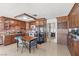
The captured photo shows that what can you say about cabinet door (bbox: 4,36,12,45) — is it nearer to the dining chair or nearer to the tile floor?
the tile floor

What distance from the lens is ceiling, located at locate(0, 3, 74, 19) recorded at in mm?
2179

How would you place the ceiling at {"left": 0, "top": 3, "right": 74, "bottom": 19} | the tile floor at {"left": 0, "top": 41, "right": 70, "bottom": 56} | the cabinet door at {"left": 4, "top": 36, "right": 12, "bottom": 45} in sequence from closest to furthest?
the ceiling at {"left": 0, "top": 3, "right": 74, "bottom": 19} → the tile floor at {"left": 0, "top": 41, "right": 70, "bottom": 56} → the cabinet door at {"left": 4, "top": 36, "right": 12, "bottom": 45}

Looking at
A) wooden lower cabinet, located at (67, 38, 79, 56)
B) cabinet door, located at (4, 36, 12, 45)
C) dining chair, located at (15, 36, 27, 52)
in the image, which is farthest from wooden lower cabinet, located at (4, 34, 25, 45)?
wooden lower cabinet, located at (67, 38, 79, 56)

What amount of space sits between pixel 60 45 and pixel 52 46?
0.35 metres

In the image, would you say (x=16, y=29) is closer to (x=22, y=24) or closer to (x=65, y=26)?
(x=22, y=24)

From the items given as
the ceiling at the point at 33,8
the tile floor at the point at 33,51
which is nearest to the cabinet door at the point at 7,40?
the tile floor at the point at 33,51

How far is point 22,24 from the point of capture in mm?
2350

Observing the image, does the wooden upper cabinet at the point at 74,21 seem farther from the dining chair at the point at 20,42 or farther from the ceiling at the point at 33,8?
the dining chair at the point at 20,42

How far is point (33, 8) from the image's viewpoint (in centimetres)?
227

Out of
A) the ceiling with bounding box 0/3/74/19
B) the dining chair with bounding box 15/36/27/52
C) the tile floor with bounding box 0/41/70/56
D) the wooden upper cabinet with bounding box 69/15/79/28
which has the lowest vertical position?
the tile floor with bounding box 0/41/70/56

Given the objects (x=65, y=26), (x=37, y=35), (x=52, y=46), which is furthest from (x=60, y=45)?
(x=37, y=35)

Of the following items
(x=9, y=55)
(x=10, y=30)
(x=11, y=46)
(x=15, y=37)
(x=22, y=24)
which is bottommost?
(x=9, y=55)

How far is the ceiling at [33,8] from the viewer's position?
2179 mm

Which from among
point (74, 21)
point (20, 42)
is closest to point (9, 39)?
point (20, 42)
